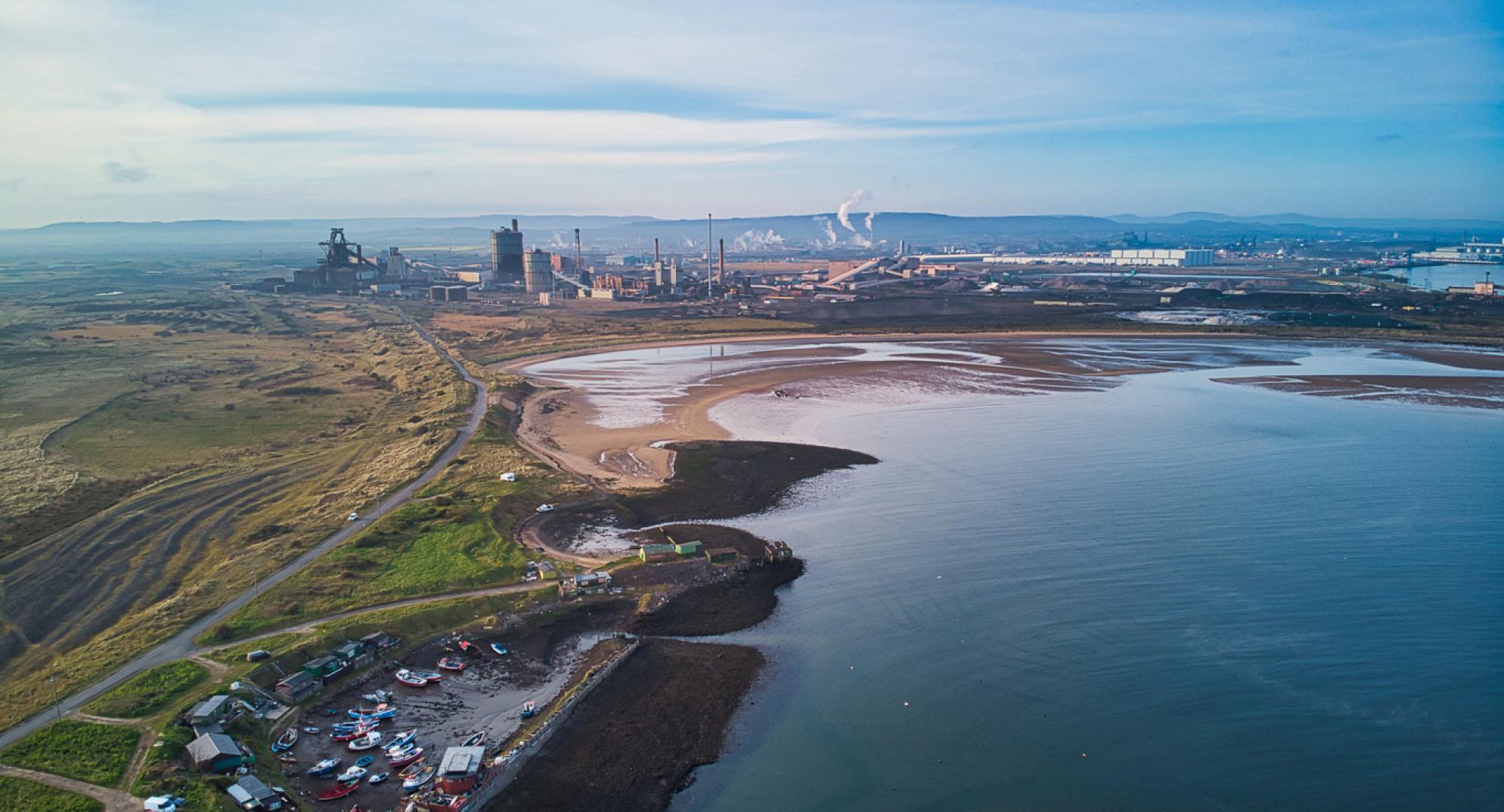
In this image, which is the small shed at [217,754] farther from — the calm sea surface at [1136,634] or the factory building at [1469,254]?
the factory building at [1469,254]

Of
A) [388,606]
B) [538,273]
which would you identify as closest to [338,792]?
[388,606]

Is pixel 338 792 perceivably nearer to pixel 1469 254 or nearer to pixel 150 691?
pixel 150 691

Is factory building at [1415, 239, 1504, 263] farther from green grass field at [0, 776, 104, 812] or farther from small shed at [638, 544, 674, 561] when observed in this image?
green grass field at [0, 776, 104, 812]

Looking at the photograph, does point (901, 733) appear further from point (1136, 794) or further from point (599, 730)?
point (599, 730)

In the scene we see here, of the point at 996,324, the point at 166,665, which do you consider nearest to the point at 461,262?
the point at 996,324

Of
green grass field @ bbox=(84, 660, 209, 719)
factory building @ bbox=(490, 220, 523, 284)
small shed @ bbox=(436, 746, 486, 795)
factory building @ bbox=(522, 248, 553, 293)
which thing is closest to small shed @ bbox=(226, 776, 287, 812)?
small shed @ bbox=(436, 746, 486, 795)
